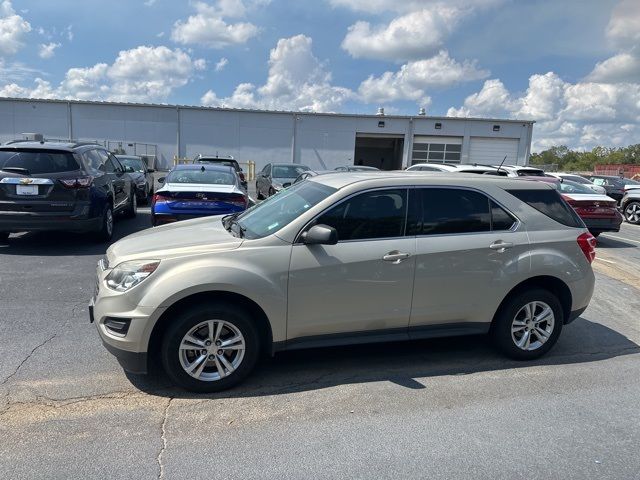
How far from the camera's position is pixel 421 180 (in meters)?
4.32

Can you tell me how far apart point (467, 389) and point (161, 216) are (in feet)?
19.2

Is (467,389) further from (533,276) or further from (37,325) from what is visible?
(37,325)

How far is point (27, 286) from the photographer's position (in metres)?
6.20

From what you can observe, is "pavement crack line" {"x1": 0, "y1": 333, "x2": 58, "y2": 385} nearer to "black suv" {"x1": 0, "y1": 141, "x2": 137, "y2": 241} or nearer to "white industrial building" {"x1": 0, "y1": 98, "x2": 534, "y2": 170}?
"black suv" {"x1": 0, "y1": 141, "x2": 137, "y2": 241}

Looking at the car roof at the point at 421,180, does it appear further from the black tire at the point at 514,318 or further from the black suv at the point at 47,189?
the black suv at the point at 47,189

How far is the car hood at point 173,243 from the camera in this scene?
3732 millimetres

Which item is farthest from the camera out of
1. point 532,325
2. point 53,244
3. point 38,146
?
point 53,244

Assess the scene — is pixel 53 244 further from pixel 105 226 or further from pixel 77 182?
pixel 77 182

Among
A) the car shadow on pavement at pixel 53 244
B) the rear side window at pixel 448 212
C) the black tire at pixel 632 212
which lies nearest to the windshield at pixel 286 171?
the car shadow on pavement at pixel 53 244

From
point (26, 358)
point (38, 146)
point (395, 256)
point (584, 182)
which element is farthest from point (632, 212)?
point (26, 358)

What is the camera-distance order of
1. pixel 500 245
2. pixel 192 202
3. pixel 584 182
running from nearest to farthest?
pixel 500 245
pixel 192 202
pixel 584 182

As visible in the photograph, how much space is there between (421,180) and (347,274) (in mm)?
1136

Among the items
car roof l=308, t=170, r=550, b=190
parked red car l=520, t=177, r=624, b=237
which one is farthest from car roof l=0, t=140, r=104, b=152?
parked red car l=520, t=177, r=624, b=237

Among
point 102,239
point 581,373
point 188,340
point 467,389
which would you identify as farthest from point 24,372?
point 102,239
